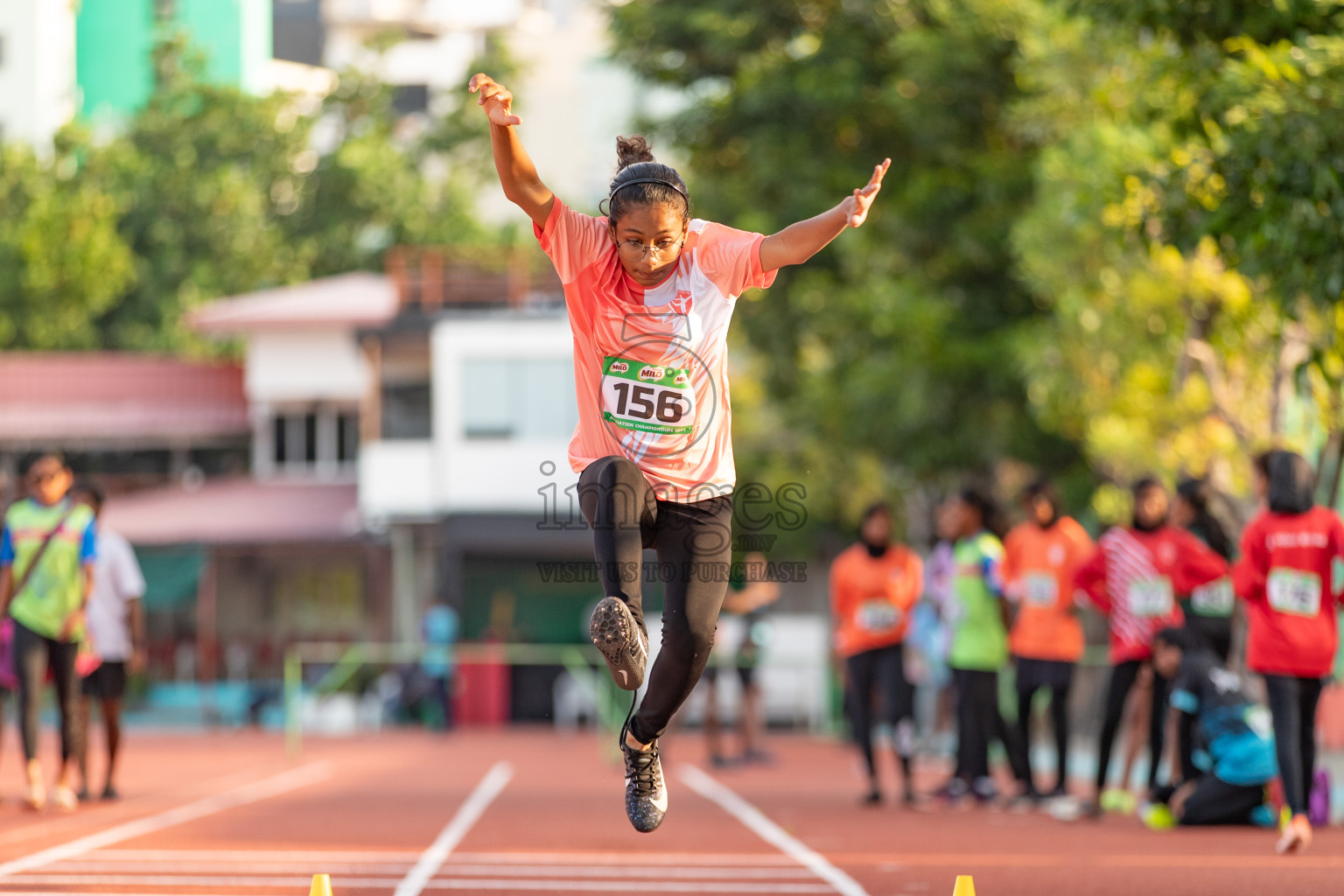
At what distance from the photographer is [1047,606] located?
1205 centimetres

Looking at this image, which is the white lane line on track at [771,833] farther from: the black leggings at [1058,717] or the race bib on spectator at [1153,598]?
the race bib on spectator at [1153,598]

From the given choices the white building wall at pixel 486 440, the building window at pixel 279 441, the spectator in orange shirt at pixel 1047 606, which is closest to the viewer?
the spectator in orange shirt at pixel 1047 606

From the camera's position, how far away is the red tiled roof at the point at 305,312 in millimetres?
37562

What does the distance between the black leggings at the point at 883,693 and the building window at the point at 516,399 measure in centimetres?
2181

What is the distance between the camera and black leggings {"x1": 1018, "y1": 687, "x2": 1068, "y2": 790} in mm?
12102

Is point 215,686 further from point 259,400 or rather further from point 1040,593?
point 1040,593

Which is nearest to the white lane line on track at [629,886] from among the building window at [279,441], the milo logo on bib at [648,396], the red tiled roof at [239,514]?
the milo logo on bib at [648,396]

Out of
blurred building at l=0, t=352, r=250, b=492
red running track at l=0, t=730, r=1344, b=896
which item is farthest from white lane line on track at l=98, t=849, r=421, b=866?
blurred building at l=0, t=352, r=250, b=492

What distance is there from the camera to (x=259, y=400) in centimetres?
3869

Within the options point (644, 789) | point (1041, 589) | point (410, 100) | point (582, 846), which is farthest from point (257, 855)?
point (410, 100)

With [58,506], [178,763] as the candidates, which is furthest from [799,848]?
[178,763]

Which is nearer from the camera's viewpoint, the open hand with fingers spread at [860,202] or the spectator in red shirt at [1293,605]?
the open hand with fingers spread at [860,202]

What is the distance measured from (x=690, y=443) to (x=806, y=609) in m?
34.6

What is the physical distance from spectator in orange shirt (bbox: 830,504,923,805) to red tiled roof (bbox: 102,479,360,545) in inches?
886
